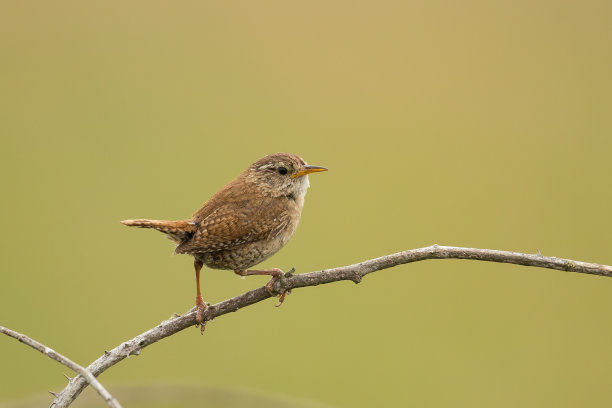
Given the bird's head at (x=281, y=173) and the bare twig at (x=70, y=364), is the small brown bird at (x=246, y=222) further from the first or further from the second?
the bare twig at (x=70, y=364)

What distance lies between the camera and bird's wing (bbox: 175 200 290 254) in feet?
10.2

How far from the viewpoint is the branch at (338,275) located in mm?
2096

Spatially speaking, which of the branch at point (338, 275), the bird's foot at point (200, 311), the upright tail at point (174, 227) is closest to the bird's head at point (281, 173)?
the upright tail at point (174, 227)

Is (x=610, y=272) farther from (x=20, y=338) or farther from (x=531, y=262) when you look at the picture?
(x=20, y=338)

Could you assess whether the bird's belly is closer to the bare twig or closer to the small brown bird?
the small brown bird

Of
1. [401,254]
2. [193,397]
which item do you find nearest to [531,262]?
[401,254]

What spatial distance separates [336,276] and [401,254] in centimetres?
26

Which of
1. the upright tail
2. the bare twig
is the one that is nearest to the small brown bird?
the upright tail

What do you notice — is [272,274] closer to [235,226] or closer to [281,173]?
[235,226]

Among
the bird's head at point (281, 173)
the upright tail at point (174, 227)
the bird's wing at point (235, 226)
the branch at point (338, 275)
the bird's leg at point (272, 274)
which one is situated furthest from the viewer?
the bird's head at point (281, 173)

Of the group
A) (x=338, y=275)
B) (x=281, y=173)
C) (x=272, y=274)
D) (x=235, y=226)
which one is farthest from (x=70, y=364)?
(x=281, y=173)

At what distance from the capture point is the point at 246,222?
3.29 m

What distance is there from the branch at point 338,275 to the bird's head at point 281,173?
1.05 m

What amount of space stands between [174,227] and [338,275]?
3.79 ft
